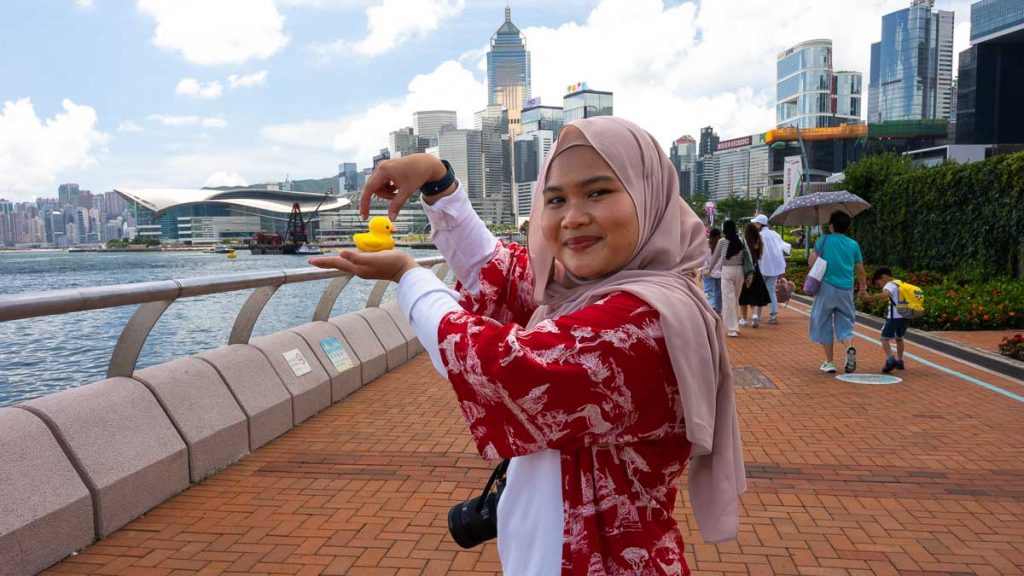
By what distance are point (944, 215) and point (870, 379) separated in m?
12.2

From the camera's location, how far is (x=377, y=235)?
134 cm

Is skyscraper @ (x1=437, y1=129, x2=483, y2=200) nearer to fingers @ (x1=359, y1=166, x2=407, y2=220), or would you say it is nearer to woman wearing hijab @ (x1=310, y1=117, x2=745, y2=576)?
fingers @ (x1=359, y1=166, x2=407, y2=220)

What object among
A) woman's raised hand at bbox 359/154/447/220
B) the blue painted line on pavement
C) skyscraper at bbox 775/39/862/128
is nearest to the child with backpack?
the blue painted line on pavement

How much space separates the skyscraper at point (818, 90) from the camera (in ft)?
582

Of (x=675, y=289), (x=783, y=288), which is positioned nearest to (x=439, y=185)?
(x=675, y=289)

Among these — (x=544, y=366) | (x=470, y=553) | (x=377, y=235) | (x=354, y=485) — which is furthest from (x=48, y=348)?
(x=544, y=366)

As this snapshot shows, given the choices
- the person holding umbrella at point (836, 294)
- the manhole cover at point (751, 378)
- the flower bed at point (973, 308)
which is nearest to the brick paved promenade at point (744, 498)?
the manhole cover at point (751, 378)

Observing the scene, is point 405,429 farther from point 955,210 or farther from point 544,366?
point 955,210

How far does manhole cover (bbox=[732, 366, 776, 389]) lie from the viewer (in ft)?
23.1

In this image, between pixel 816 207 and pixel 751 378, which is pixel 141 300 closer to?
pixel 751 378

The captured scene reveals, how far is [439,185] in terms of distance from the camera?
1596mm

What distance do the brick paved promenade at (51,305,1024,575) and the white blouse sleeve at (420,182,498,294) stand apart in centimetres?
202

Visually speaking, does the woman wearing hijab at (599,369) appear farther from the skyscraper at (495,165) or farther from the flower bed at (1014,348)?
the skyscraper at (495,165)

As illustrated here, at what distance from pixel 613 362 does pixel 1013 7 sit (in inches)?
2717
